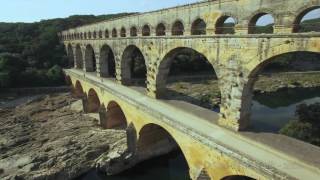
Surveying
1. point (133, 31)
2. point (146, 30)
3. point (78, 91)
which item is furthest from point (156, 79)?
point (78, 91)

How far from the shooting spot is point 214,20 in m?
17.5

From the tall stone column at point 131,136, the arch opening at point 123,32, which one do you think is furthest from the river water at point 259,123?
the arch opening at point 123,32

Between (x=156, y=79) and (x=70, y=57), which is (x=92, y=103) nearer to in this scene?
(x=156, y=79)

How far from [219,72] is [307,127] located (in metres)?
8.10

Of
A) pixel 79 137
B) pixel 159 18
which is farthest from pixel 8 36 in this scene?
pixel 159 18

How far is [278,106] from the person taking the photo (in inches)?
1494

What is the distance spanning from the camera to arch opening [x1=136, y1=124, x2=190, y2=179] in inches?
903

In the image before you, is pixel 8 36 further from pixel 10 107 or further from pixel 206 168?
pixel 206 168

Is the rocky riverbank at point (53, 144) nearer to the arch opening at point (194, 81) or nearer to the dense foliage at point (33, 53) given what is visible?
the arch opening at point (194, 81)

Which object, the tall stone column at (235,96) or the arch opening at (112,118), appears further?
the arch opening at (112,118)

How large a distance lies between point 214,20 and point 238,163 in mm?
8247

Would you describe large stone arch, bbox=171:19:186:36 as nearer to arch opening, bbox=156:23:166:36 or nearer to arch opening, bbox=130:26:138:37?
arch opening, bbox=156:23:166:36

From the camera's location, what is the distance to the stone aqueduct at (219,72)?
13.0 metres

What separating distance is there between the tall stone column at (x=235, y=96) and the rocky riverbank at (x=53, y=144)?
10326 millimetres
